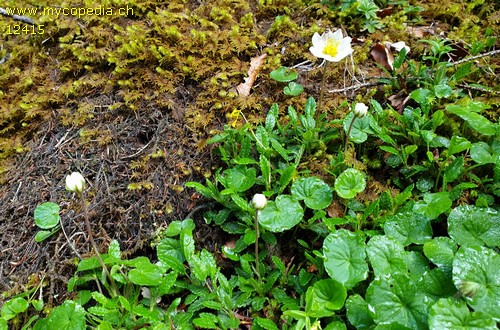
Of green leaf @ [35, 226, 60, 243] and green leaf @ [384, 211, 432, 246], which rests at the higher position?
green leaf @ [384, 211, 432, 246]

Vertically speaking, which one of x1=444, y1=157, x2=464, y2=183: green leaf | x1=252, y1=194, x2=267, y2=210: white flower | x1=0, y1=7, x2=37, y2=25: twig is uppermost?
x1=0, y1=7, x2=37, y2=25: twig

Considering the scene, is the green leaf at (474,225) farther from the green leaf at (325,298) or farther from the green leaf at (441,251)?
the green leaf at (325,298)

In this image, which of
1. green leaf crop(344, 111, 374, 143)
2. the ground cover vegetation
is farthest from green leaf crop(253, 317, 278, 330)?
green leaf crop(344, 111, 374, 143)

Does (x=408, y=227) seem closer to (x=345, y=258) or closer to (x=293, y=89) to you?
(x=345, y=258)

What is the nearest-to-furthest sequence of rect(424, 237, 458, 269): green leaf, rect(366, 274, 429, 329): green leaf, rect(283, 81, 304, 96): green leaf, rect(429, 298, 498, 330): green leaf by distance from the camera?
rect(429, 298, 498, 330): green leaf, rect(366, 274, 429, 329): green leaf, rect(424, 237, 458, 269): green leaf, rect(283, 81, 304, 96): green leaf

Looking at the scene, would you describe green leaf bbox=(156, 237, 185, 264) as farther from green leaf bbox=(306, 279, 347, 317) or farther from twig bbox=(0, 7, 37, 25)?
twig bbox=(0, 7, 37, 25)

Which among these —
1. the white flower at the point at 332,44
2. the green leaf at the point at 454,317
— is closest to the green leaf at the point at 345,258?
the green leaf at the point at 454,317

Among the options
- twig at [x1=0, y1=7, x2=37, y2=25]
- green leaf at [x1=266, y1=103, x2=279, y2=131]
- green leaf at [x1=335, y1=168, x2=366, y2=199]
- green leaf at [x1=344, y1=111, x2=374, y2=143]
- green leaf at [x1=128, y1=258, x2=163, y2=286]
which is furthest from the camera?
twig at [x1=0, y1=7, x2=37, y2=25]

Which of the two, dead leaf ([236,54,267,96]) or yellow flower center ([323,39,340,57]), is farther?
dead leaf ([236,54,267,96])

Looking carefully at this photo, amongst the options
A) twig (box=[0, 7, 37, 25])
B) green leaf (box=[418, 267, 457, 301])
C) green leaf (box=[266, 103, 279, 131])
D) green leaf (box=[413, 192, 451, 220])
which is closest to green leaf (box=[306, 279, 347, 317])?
green leaf (box=[418, 267, 457, 301])
